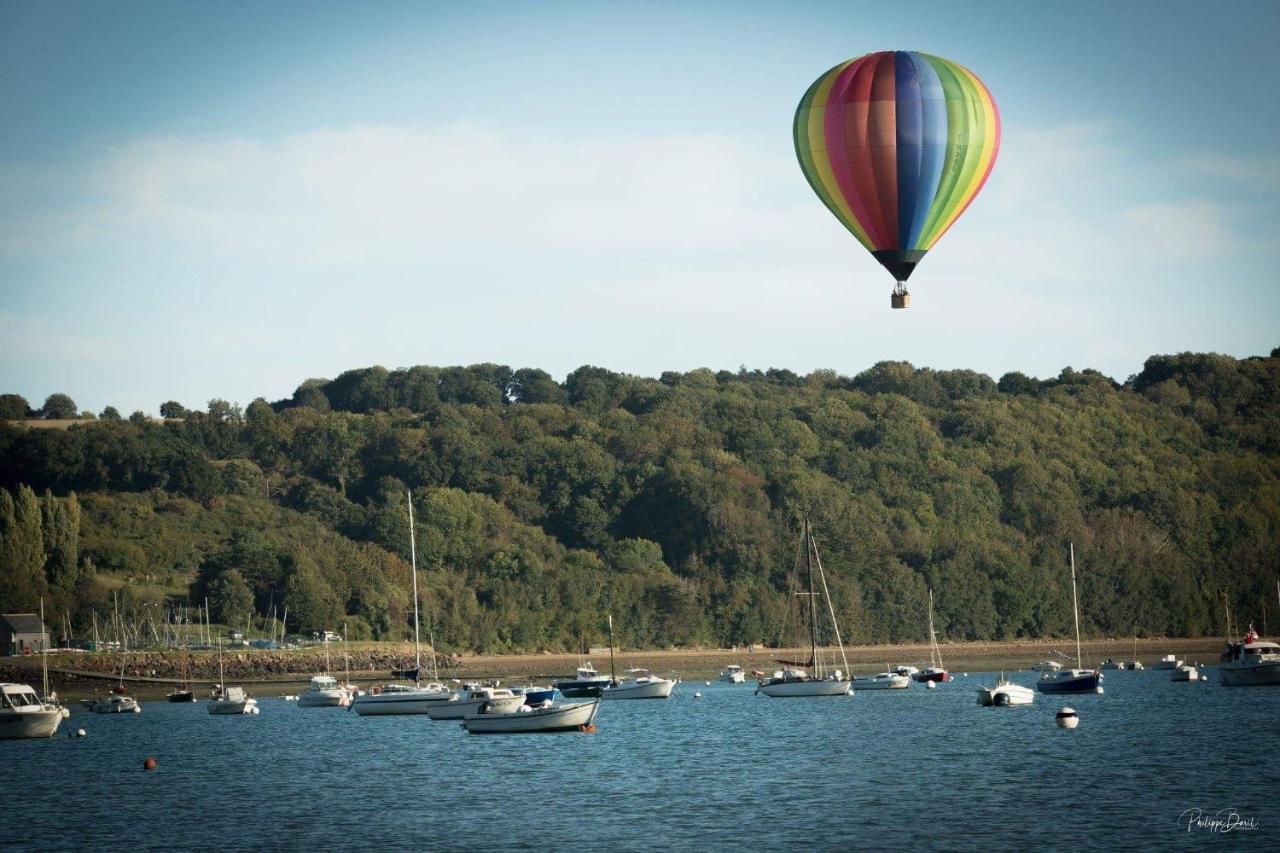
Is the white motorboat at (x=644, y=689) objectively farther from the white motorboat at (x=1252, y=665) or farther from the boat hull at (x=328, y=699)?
the white motorboat at (x=1252, y=665)

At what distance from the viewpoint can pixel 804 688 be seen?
118 meters

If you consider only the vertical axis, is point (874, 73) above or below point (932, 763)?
above

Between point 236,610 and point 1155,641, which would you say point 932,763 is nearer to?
point 236,610

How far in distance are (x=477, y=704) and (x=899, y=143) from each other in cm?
4166

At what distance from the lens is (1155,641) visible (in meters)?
199

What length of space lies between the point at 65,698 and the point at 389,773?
68.9 meters

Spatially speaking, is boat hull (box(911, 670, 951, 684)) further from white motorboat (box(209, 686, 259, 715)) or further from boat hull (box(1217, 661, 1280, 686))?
white motorboat (box(209, 686, 259, 715))

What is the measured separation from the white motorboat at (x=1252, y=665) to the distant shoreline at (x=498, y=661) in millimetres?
50785

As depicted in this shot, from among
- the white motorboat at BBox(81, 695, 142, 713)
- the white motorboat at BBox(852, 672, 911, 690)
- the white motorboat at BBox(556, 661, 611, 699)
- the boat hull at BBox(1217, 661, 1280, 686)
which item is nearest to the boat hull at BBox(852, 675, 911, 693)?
the white motorboat at BBox(852, 672, 911, 690)

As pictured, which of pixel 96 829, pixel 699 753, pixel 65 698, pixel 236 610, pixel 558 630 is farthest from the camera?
pixel 558 630

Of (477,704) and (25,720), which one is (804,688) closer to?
(477,704)

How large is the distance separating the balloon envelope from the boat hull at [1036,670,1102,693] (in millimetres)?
46523

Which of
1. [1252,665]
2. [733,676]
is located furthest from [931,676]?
[1252,665]

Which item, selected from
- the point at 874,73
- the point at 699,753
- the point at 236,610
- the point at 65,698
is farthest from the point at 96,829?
the point at 236,610
